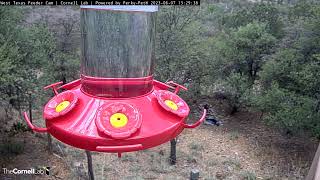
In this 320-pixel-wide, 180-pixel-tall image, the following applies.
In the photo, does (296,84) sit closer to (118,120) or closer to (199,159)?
(199,159)

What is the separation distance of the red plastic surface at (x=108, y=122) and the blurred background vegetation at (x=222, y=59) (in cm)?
621

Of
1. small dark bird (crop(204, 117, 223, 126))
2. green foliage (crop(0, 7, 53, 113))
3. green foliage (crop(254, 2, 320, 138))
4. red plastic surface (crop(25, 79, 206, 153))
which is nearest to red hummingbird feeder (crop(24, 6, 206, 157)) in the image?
red plastic surface (crop(25, 79, 206, 153))

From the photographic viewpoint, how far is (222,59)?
12.1 metres

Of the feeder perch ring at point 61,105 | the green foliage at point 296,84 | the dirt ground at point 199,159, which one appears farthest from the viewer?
the green foliage at point 296,84

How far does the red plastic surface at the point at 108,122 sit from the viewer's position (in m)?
1.73

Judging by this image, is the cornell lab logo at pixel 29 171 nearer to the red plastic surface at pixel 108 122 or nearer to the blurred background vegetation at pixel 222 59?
the blurred background vegetation at pixel 222 59

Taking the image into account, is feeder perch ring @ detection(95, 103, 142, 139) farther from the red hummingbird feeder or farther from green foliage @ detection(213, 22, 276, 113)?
green foliage @ detection(213, 22, 276, 113)

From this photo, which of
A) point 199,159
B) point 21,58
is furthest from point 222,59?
point 21,58

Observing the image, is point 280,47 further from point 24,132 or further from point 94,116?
point 94,116

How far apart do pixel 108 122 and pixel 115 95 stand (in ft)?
0.88

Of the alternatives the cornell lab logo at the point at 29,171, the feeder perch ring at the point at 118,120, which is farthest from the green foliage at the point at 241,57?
the feeder perch ring at the point at 118,120

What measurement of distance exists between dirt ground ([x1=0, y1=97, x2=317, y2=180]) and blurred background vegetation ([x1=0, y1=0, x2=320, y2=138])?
822 mm

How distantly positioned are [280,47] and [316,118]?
3.52 m

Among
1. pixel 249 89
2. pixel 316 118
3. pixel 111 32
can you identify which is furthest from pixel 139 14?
pixel 249 89
